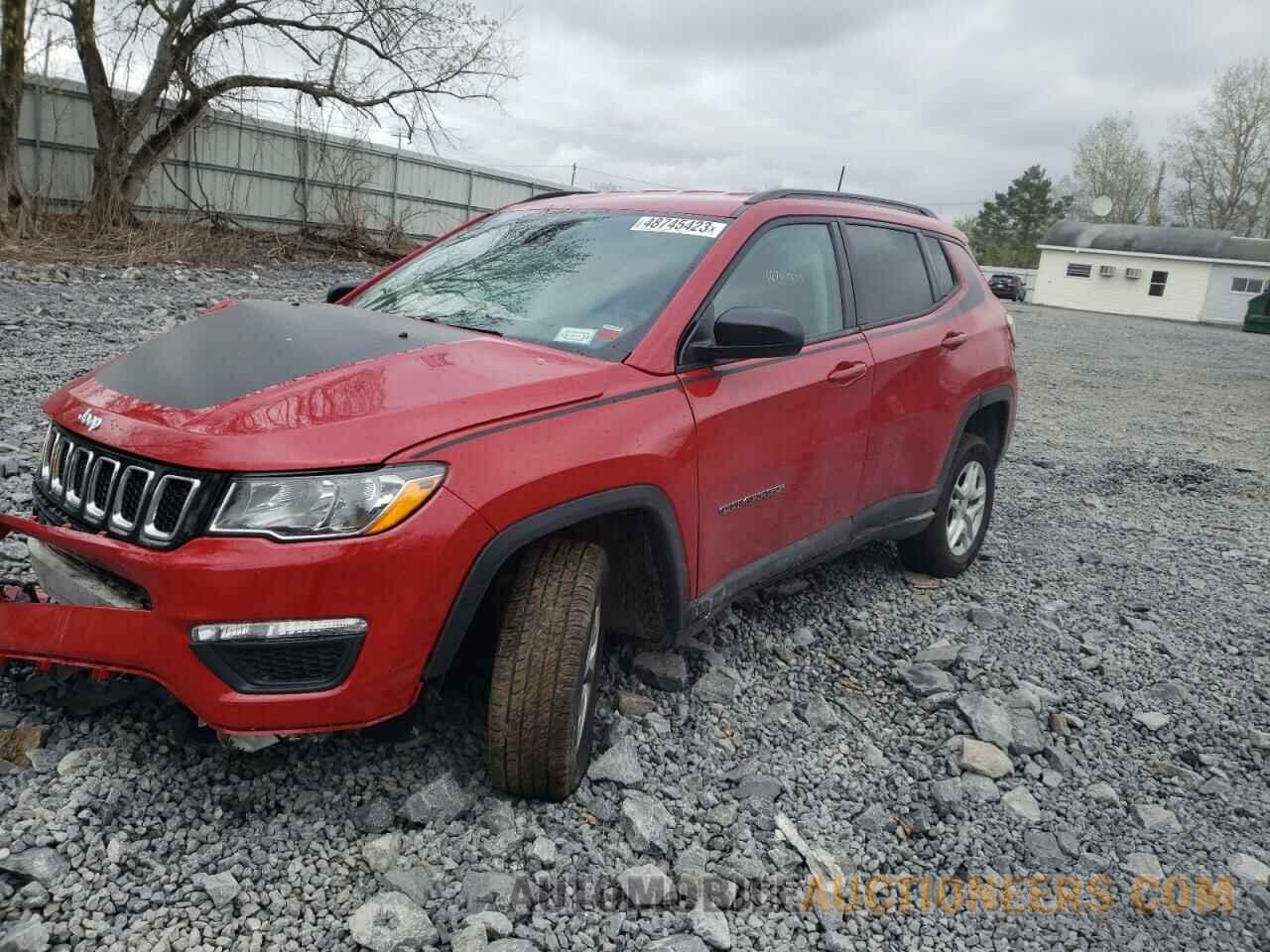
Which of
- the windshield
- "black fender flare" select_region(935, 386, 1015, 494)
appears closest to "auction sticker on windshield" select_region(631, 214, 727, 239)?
the windshield

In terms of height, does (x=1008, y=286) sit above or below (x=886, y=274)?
above

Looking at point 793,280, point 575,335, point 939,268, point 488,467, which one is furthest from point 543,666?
point 939,268

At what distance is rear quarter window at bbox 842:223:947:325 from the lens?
3992 mm

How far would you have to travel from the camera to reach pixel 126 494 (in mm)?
2332

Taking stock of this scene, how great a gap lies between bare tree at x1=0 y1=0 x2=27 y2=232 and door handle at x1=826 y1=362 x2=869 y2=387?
582 inches

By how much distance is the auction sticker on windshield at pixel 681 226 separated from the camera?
339 centimetres

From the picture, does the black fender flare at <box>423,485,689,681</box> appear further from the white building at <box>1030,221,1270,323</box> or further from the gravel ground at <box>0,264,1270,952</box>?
the white building at <box>1030,221,1270,323</box>

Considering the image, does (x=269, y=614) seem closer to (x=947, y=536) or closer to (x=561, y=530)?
(x=561, y=530)

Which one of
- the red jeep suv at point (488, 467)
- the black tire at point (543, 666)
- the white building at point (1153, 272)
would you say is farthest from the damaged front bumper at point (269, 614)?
the white building at point (1153, 272)

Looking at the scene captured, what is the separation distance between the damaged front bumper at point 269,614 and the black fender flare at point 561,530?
3cm

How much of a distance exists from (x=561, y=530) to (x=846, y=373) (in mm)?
1475

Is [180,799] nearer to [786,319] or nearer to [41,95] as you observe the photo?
[786,319]

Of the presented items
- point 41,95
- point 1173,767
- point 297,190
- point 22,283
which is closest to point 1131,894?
point 1173,767

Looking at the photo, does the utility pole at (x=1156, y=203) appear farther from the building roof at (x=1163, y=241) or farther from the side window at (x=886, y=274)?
the side window at (x=886, y=274)
